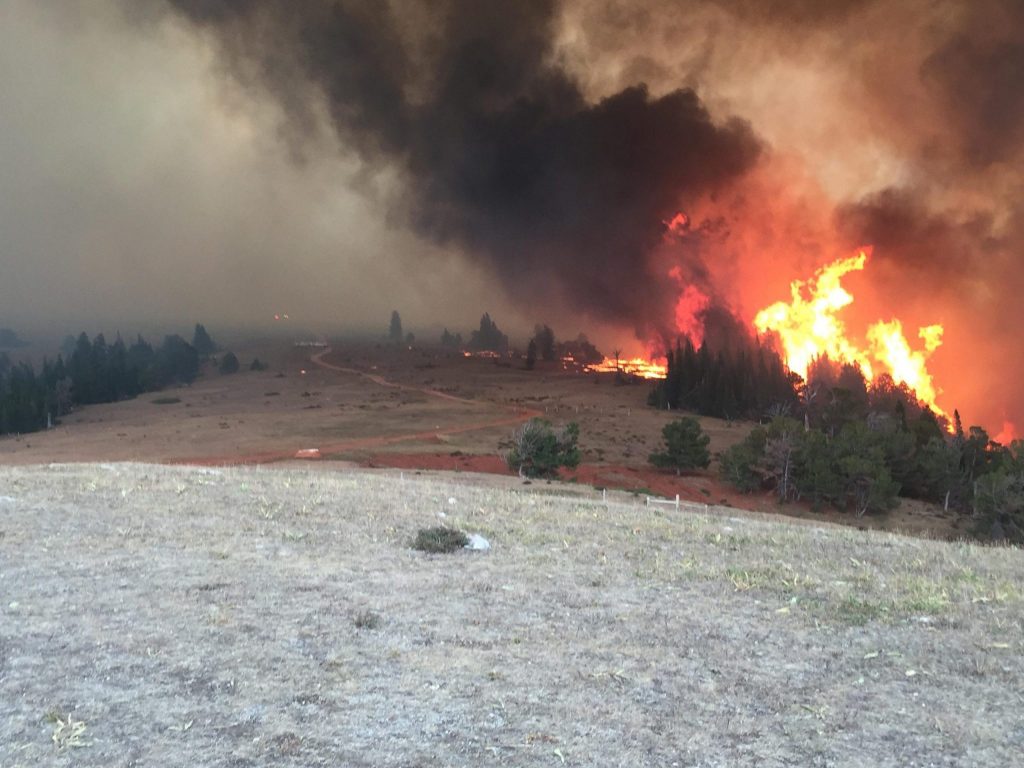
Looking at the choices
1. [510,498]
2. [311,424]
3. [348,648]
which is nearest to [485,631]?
[348,648]

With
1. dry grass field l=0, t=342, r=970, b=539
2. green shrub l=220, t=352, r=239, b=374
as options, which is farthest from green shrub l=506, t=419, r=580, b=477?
green shrub l=220, t=352, r=239, b=374

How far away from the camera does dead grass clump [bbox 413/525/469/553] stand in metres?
13.0

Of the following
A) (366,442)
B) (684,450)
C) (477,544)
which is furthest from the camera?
(366,442)

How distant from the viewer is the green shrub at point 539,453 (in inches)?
1773

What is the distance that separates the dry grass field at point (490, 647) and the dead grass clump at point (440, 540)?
515mm

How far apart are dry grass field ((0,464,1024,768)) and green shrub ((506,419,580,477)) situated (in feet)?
98.8

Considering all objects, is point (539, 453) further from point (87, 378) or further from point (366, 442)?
point (87, 378)

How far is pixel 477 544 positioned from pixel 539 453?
3209 cm

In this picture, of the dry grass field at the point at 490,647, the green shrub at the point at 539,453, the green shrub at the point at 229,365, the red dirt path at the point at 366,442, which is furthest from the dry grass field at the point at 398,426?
the dry grass field at the point at 490,647

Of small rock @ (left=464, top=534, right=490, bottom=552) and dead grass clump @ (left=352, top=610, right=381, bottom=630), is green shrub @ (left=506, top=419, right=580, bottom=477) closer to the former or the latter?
small rock @ (left=464, top=534, right=490, bottom=552)

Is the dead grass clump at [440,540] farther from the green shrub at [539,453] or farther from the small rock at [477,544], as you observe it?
the green shrub at [539,453]

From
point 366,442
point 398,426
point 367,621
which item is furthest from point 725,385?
point 367,621

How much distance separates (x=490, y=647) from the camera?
26.8 ft

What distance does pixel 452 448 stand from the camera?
2212 inches
